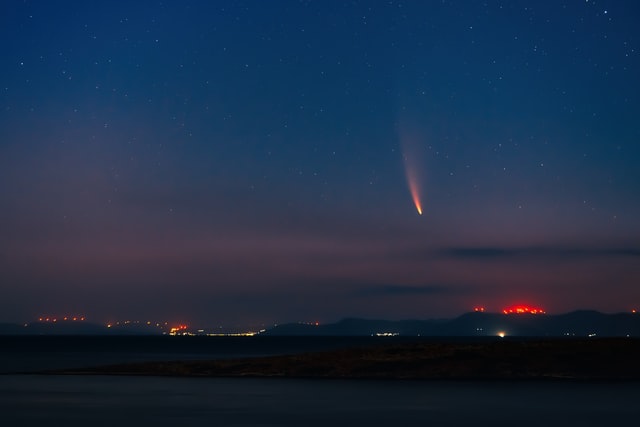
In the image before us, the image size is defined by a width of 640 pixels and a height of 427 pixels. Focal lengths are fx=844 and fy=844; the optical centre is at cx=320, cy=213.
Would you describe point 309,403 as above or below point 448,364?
below

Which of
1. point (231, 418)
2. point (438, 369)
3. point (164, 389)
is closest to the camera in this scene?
point (231, 418)

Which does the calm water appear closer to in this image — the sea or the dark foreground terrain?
the sea

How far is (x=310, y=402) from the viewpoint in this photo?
4125cm

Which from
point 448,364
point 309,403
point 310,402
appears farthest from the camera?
point 448,364

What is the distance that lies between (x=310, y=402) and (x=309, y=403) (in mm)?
474

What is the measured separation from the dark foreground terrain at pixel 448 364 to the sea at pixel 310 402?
4412mm

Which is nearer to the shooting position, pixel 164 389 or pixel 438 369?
pixel 164 389

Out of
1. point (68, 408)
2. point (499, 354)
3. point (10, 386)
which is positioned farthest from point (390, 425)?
Answer: point (499, 354)

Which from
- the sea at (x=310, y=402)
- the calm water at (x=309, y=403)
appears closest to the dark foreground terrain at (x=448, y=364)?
the sea at (x=310, y=402)

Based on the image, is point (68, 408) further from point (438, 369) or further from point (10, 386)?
point (438, 369)

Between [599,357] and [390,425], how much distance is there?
33169mm

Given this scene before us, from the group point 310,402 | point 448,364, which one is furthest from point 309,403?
point 448,364

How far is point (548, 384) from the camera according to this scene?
5206cm

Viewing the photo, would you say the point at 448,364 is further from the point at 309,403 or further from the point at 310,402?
the point at 309,403
